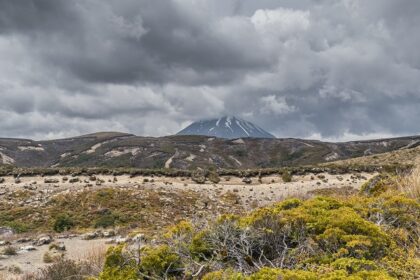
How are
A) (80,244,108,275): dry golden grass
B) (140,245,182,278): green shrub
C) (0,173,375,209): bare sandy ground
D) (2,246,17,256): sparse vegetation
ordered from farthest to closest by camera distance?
1. (0,173,375,209): bare sandy ground
2. (2,246,17,256): sparse vegetation
3. (80,244,108,275): dry golden grass
4. (140,245,182,278): green shrub

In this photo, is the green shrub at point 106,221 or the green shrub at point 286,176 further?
the green shrub at point 286,176

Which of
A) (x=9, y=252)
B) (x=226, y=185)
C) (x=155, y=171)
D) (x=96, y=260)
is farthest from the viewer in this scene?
(x=155, y=171)

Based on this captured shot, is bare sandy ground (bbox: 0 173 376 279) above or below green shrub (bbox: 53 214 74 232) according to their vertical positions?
above

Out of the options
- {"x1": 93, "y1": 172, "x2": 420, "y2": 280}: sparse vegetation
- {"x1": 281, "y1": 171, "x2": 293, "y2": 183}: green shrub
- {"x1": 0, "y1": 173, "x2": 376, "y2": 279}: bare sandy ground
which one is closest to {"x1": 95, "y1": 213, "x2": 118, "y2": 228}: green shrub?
{"x1": 0, "y1": 173, "x2": 376, "y2": 279}: bare sandy ground

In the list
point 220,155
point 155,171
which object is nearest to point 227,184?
point 155,171

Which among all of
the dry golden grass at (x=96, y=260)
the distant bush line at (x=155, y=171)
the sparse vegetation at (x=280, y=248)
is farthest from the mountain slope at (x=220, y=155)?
the sparse vegetation at (x=280, y=248)

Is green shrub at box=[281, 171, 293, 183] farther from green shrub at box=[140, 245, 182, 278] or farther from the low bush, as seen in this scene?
green shrub at box=[140, 245, 182, 278]

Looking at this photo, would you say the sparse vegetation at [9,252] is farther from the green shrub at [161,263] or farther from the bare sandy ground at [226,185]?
the bare sandy ground at [226,185]

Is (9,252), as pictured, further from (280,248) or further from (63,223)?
(280,248)

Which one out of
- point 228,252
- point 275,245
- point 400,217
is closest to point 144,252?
point 228,252

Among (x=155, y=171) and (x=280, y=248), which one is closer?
(x=280, y=248)

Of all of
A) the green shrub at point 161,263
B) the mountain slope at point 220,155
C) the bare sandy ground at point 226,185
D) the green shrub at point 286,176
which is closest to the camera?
the green shrub at point 161,263

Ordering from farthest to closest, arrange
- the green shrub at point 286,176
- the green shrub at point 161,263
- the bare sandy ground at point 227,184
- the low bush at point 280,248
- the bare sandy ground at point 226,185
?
the green shrub at point 286,176 < the bare sandy ground at point 227,184 < the bare sandy ground at point 226,185 < the green shrub at point 161,263 < the low bush at point 280,248

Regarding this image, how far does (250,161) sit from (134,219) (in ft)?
530
